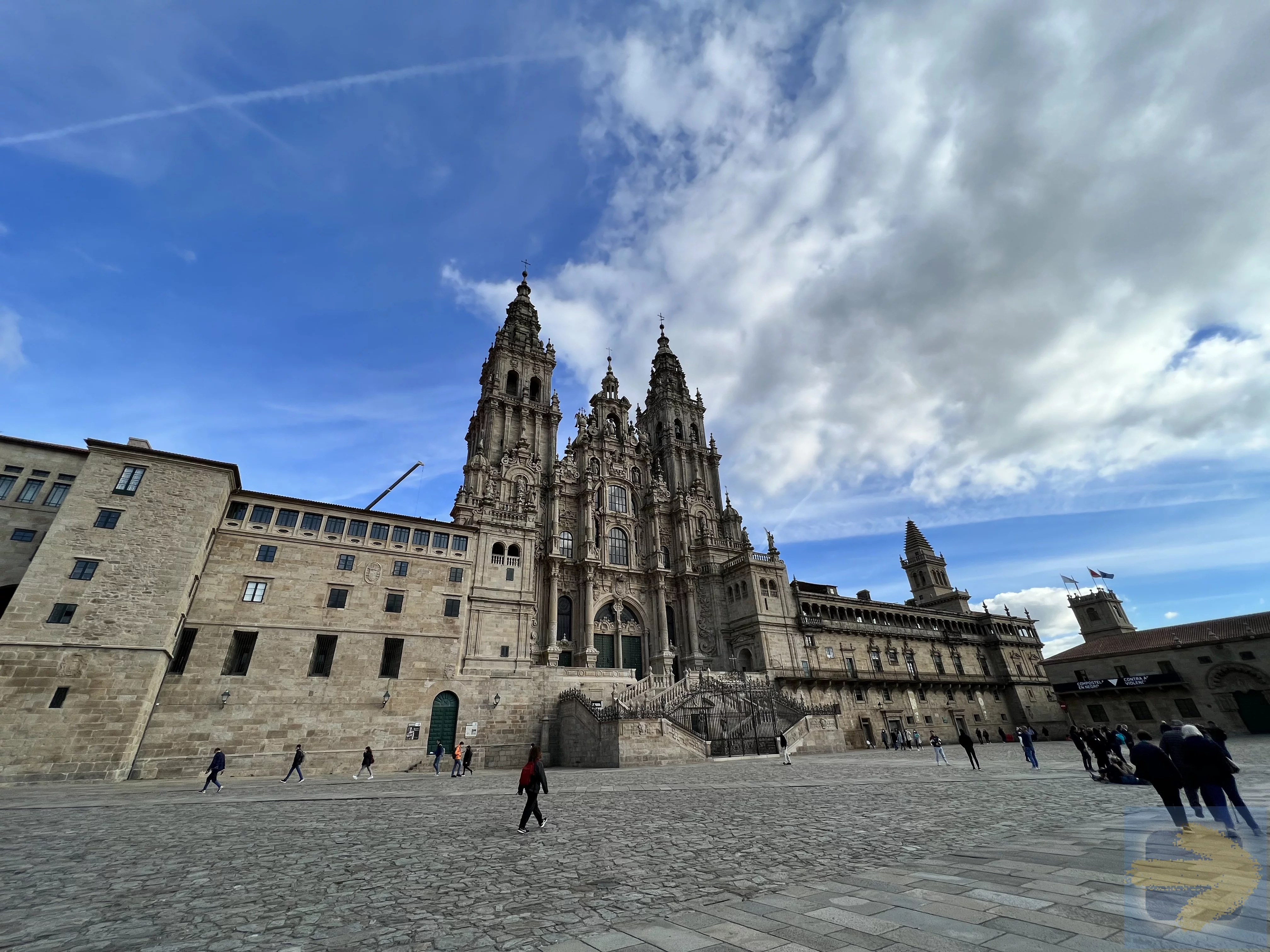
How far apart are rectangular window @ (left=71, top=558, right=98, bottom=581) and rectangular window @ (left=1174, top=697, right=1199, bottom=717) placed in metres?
75.9

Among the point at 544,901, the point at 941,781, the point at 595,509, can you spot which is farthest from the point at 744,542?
the point at 544,901

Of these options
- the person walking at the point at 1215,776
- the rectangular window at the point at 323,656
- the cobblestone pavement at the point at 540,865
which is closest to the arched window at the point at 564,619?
the rectangular window at the point at 323,656

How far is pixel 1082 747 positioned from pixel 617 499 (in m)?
38.1

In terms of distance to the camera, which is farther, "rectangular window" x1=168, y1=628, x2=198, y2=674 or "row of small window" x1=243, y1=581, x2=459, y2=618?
"row of small window" x1=243, y1=581, x2=459, y2=618

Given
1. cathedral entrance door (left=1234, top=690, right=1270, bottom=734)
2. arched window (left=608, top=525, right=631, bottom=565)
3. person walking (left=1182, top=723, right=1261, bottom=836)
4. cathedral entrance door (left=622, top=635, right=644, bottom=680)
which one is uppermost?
arched window (left=608, top=525, right=631, bottom=565)

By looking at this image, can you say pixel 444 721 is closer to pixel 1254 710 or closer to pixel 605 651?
pixel 605 651

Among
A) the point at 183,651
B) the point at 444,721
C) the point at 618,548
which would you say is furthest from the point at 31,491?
the point at 618,548

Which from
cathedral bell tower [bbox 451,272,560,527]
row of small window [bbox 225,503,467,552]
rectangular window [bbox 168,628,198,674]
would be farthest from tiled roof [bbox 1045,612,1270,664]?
rectangular window [bbox 168,628,198,674]

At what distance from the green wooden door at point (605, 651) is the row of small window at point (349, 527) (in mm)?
14361

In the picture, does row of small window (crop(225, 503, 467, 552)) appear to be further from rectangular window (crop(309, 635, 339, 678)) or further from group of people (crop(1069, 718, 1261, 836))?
group of people (crop(1069, 718, 1261, 836))

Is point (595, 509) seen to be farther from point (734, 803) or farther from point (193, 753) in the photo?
point (734, 803)

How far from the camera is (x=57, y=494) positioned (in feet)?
90.1

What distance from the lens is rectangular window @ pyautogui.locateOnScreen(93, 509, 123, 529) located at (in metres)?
25.6

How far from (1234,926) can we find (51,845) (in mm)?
15840
